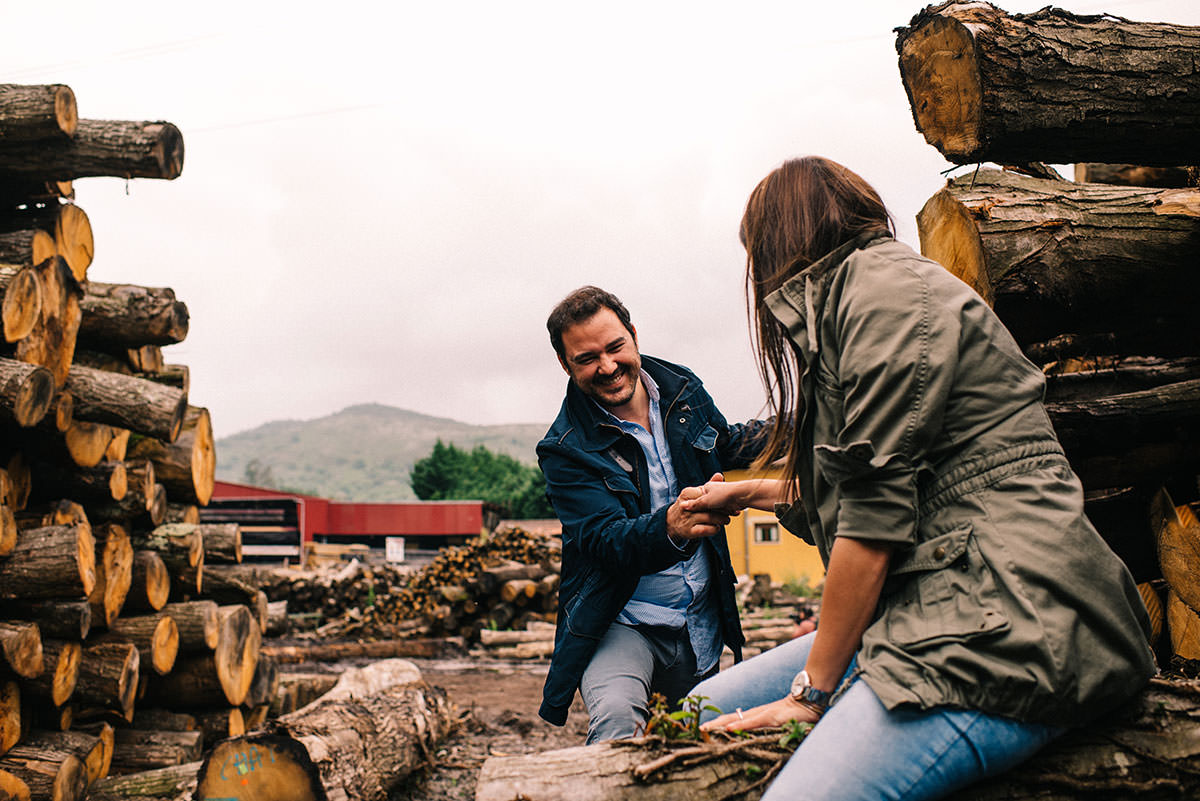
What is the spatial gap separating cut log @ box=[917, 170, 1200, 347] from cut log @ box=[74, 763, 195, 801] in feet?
16.2

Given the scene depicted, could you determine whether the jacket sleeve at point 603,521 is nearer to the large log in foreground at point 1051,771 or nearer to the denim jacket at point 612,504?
the denim jacket at point 612,504

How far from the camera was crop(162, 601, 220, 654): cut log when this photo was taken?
22.0ft

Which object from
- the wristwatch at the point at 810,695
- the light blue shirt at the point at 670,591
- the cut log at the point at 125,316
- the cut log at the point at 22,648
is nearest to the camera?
the wristwatch at the point at 810,695

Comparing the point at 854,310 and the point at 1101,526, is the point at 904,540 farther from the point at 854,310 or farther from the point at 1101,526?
the point at 1101,526

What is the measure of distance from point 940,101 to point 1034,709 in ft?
6.69

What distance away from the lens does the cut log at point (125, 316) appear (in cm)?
695

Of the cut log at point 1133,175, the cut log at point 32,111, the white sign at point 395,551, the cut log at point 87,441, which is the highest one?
the cut log at point 32,111

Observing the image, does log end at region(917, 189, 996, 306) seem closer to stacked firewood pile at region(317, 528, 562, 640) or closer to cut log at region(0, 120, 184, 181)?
cut log at region(0, 120, 184, 181)

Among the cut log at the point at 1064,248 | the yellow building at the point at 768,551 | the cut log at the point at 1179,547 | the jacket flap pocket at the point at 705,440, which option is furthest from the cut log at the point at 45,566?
the yellow building at the point at 768,551

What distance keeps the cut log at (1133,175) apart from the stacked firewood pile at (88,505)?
6.25 m

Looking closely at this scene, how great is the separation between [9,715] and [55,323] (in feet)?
7.88

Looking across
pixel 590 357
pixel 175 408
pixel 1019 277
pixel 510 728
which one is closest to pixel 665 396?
pixel 590 357

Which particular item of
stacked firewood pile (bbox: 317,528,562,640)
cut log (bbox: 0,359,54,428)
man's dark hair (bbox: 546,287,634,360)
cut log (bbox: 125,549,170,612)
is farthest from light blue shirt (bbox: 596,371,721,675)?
stacked firewood pile (bbox: 317,528,562,640)

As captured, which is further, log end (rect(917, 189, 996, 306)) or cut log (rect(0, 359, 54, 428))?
cut log (rect(0, 359, 54, 428))
